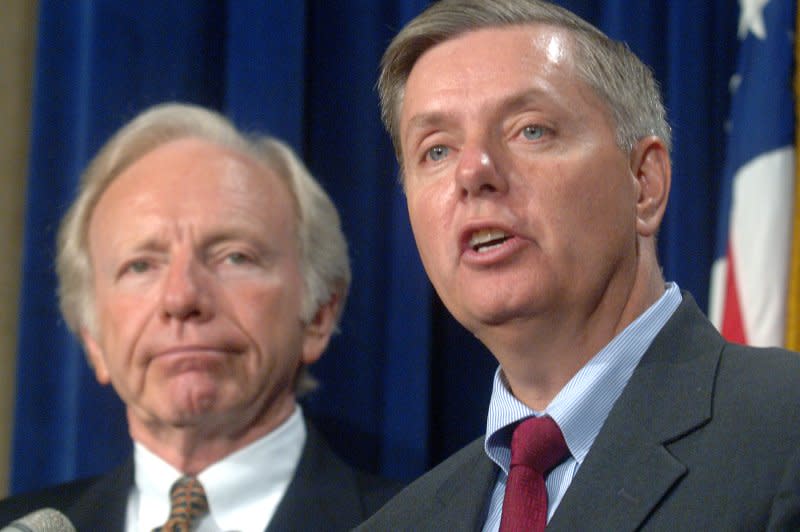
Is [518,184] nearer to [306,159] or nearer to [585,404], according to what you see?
[585,404]

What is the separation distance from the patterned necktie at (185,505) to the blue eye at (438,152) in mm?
848

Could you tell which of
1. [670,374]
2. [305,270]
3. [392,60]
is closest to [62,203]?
[305,270]

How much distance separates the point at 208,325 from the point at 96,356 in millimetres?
313

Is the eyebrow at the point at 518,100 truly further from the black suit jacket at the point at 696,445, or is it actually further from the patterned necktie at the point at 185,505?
the patterned necktie at the point at 185,505

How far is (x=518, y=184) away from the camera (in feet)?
4.75

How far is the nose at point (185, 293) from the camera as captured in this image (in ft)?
7.07

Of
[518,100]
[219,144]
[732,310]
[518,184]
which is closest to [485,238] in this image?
[518,184]

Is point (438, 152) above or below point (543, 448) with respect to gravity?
above

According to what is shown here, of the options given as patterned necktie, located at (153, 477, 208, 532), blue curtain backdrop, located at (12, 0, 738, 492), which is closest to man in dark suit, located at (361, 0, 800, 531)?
patterned necktie, located at (153, 477, 208, 532)

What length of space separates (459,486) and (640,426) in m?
0.31

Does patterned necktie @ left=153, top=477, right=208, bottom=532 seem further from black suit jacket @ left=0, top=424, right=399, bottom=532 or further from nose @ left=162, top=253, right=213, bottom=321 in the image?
nose @ left=162, top=253, right=213, bottom=321

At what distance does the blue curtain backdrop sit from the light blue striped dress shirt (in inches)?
40.3

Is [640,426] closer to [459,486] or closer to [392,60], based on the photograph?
[459,486]

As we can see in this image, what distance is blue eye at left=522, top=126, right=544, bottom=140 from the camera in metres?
1.48
